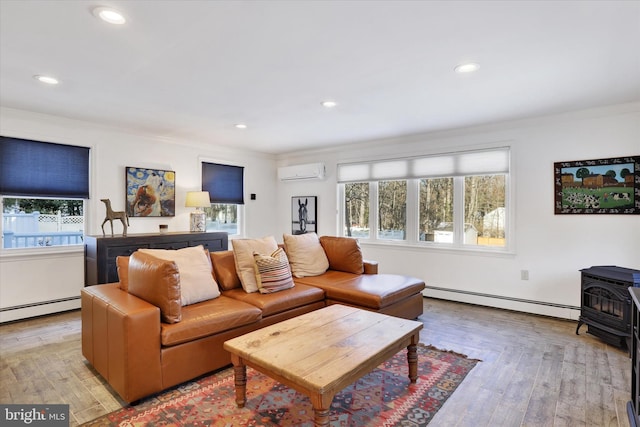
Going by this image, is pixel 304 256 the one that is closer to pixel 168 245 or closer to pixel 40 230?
pixel 168 245

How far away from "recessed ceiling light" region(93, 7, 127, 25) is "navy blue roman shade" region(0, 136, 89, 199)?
277cm

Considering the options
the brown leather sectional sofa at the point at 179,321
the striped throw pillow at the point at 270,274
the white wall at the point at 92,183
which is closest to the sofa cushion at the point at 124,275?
the brown leather sectional sofa at the point at 179,321

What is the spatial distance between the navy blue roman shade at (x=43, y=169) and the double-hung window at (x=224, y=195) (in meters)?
1.68

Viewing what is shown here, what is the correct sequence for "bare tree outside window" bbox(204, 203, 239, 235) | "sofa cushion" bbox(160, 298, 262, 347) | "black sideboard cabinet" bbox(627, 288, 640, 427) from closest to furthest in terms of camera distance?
"black sideboard cabinet" bbox(627, 288, 640, 427), "sofa cushion" bbox(160, 298, 262, 347), "bare tree outside window" bbox(204, 203, 239, 235)

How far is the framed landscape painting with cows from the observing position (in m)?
3.37

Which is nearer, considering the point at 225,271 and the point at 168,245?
the point at 225,271

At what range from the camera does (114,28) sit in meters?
2.00

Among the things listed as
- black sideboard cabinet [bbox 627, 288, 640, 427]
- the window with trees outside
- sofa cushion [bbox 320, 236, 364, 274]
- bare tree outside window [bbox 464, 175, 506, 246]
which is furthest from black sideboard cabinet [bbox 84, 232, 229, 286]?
black sideboard cabinet [bbox 627, 288, 640, 427]

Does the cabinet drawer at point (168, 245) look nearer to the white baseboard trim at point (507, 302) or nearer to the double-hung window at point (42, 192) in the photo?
the double-hung window at point (42, 192)

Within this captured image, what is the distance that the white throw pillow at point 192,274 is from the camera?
2670 mm

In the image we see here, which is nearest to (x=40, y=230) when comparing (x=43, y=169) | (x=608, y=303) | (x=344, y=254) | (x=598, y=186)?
(x=43, y=169)

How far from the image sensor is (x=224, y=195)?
18.6ft

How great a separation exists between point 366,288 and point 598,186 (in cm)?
268
